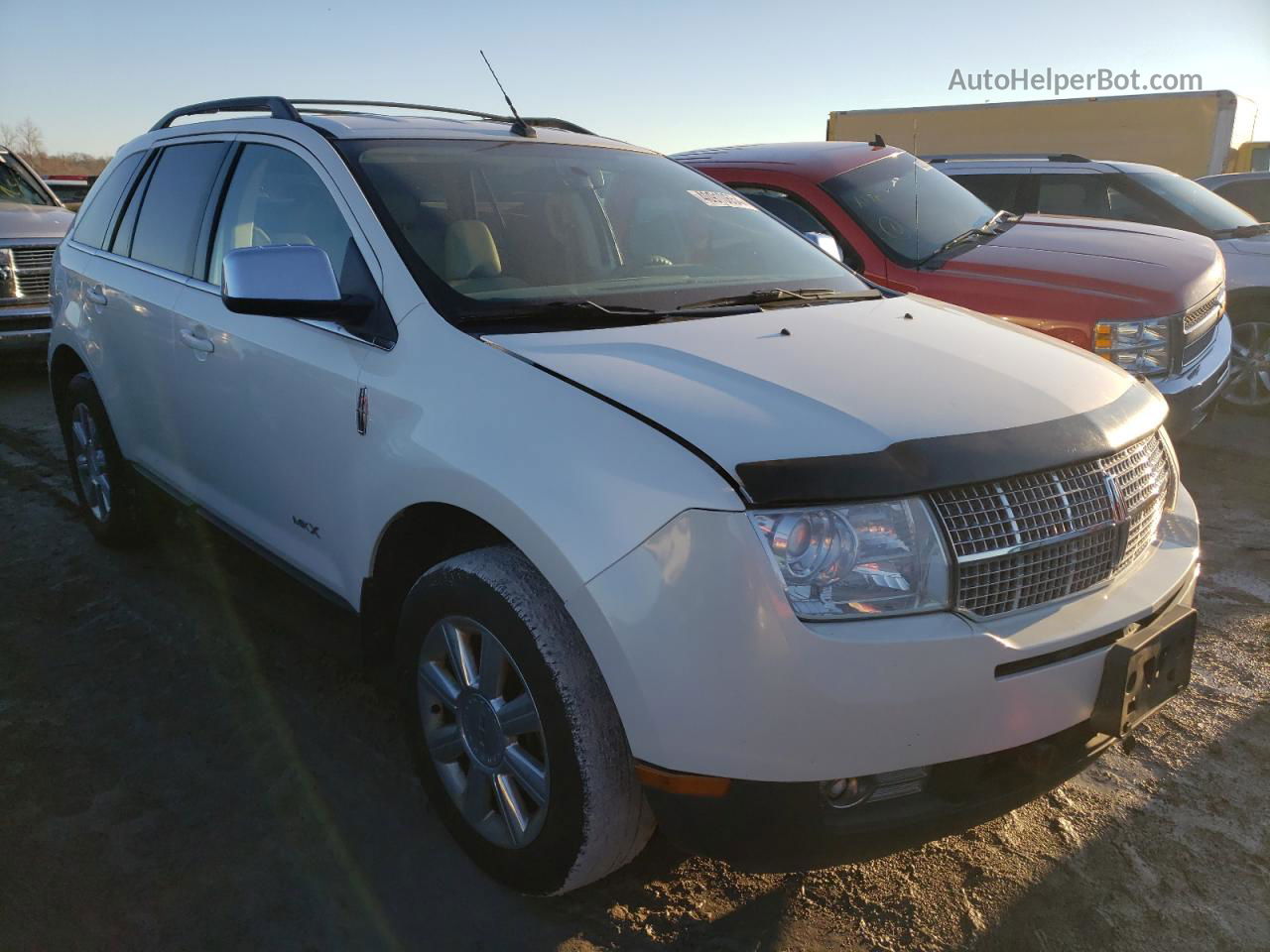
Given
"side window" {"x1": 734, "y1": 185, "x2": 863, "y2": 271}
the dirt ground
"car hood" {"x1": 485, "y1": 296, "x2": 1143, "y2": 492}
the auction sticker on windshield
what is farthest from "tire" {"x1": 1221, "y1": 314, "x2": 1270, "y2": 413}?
"car hood" {"x1": 485, "y1": 296, "x2": 1143, "y2": 492}

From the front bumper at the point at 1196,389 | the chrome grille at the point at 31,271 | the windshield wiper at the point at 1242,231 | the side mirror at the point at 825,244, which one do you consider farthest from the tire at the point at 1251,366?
the chrome grille at the point at 31,271

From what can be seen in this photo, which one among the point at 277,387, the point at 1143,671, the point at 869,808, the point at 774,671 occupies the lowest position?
the point at 869,808

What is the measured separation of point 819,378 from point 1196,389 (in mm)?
3490

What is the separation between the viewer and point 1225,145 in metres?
13.4

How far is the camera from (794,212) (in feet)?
18.2

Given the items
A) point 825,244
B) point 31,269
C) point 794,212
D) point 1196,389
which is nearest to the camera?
point 825,244

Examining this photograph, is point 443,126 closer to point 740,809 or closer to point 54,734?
point 54,734

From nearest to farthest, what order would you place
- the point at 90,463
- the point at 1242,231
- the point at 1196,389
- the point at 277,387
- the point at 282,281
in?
the point at 282,281, the point at 277,387, the point at 90,463, the point at 1196,389, the point at 1242,231

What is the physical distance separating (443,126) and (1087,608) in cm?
244

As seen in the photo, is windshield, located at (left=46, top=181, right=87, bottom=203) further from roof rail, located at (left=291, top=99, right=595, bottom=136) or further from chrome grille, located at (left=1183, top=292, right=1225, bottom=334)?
chrome grille, located at (left=1183, top=292, right=1225, bottom=334)

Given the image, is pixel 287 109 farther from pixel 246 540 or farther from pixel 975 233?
pixel 975 233

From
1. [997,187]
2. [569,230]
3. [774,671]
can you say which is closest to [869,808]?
[774,671]

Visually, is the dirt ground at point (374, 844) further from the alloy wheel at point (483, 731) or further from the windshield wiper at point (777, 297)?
the windshield wiper at point (777, 297)

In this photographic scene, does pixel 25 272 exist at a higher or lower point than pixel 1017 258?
lower
